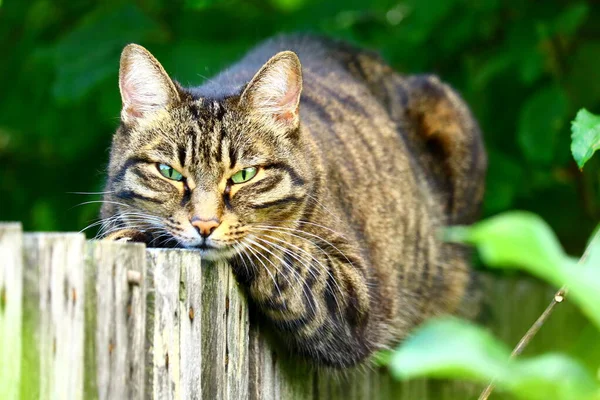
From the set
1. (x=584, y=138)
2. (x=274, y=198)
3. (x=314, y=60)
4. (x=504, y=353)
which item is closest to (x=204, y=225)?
(x=274, y=198)

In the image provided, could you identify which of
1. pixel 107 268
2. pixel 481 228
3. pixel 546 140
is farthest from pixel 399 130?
pixel 481 228

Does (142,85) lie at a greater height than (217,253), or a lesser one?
greater

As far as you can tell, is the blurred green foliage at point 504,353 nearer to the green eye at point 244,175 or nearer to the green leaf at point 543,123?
the green eye at point 244,175

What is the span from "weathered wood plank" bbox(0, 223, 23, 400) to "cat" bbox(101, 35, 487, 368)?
3.47 feet

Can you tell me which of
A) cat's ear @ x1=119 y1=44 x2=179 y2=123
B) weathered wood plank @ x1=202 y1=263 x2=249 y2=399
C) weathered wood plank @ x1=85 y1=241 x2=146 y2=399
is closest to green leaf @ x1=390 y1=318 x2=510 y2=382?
weathered wood plank @ x1=85 y1=241 x2=146 y2=399

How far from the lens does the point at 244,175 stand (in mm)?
2992

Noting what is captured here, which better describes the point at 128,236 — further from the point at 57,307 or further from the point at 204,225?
the point at 57,307

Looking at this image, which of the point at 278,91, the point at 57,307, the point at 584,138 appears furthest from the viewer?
the point at 278,91

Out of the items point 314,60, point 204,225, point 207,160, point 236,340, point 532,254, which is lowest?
point 236,340

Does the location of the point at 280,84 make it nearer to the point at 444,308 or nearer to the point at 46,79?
the point at 444,308

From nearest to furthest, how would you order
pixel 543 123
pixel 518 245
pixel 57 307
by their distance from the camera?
1. pixel 518 245
2. pixel 57 307
3. pixel 543 123

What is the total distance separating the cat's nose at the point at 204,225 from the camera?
107 inches

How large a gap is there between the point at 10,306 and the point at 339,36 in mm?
3745

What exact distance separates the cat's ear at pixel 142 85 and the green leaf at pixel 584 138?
1454mm
